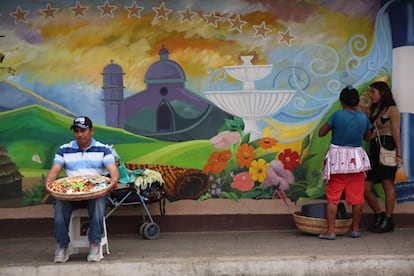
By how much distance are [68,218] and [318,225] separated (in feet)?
9.62

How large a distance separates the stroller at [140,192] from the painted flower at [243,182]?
3.07 feet

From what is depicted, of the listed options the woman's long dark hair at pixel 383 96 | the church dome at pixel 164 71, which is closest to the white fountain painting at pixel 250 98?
the church dome at pixel 164 71

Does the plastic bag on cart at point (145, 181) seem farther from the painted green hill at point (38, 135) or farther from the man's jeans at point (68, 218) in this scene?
the man's jeans at point (68, 218)

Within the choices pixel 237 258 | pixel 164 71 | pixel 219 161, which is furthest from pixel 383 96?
pixel 237 258

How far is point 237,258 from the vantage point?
7.77 metres

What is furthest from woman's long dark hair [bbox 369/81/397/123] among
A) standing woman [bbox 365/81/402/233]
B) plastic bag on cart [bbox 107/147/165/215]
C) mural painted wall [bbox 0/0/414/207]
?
plastic bag on cart [bbox 107/147/165/215]

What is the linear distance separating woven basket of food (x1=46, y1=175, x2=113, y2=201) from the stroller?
1157 mm

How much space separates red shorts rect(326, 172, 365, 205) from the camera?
8.74 meters

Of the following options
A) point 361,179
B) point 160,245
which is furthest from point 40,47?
point 361,179

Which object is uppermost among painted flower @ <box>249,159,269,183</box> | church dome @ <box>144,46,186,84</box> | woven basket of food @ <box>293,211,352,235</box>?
church dome @ <box>144,46,186,84</box>

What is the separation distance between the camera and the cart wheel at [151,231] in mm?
9055

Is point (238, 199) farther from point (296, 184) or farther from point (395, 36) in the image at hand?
point (395, 36)

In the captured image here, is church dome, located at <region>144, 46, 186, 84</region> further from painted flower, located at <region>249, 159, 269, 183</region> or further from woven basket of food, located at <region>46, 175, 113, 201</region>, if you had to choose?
woven basket of food, located at <region>46, 175, 113, 201</region>

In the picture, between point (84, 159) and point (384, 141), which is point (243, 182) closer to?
point (384, 141)
